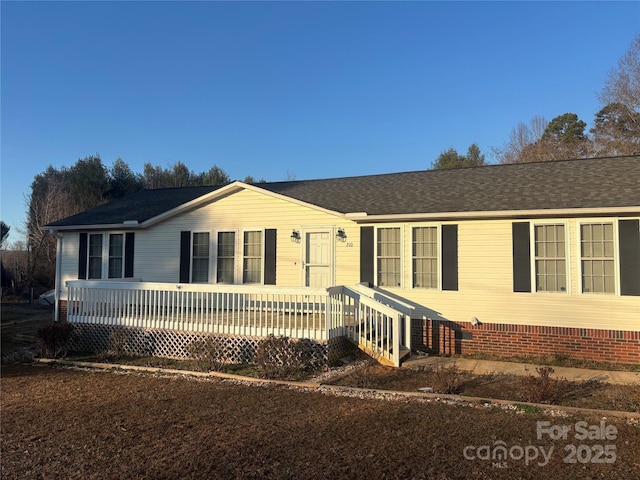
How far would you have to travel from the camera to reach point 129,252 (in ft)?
43.7

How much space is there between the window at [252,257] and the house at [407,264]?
3 centimetres

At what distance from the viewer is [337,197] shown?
1259 cm

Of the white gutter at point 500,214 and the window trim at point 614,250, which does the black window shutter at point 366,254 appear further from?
the window trim at point 614,250

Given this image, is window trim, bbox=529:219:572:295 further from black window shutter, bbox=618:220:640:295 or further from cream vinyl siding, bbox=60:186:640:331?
black window shutter, bbox=618:220:640:295

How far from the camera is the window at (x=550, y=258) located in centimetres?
906

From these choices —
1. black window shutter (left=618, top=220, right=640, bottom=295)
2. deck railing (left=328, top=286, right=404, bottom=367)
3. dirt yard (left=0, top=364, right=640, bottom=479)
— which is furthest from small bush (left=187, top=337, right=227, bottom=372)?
black window shutter (left=618, top=220, right=640, bottom=295)

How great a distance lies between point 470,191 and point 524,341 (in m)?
3.89

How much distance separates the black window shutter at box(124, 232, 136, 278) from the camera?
13.2 metres

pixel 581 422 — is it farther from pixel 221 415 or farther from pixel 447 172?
pixel 447 172

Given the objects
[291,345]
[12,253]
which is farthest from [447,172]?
[12,253]

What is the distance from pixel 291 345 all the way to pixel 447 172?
807cm

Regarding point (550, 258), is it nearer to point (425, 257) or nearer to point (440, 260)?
point (440, 260)

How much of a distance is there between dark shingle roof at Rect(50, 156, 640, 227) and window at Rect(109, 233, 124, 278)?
0.58 m

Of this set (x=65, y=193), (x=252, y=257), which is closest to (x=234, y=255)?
(x=252, y=257)
